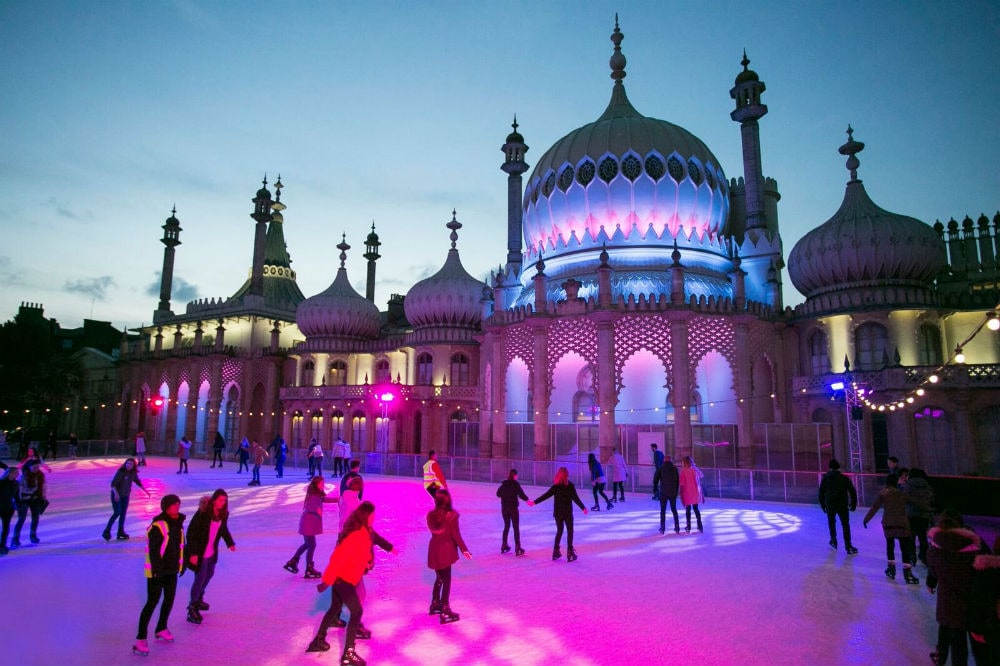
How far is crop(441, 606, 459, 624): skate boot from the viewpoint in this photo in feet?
21.7

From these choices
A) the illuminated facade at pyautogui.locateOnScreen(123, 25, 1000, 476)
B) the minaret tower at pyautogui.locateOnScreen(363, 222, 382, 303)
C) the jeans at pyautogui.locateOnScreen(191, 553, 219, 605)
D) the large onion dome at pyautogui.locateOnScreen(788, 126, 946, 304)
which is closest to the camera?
the jeans at pyautogui.locateOnScreen(191, 553, 219, 605)

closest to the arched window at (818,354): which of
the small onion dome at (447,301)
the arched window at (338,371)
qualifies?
the small onion dome at (447,301)

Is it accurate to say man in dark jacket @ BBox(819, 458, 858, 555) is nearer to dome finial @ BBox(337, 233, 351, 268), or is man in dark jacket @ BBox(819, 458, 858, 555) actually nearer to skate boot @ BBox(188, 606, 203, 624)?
skate boot @ BBox(188, 606, 203, 624)

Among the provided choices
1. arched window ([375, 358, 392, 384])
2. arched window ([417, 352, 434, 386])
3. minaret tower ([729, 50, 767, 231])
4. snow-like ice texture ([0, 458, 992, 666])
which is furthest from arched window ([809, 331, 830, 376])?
arched window ([375, 358, 392, 384])

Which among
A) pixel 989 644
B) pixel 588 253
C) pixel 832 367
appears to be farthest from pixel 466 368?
pixel 989 644

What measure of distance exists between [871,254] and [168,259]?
50849 mm

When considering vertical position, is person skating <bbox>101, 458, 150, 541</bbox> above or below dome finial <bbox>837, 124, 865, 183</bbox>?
below

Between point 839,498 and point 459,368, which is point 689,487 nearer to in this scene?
point 839,498

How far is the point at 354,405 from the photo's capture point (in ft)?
120

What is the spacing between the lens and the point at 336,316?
40312 mm

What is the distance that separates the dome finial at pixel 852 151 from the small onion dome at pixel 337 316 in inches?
1114

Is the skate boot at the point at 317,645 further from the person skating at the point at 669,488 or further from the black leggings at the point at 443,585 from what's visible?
the person skating at the point at 669,488

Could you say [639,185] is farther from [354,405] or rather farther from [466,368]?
[354,405]

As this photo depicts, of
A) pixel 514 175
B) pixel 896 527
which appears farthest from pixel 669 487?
pixel 514 175
